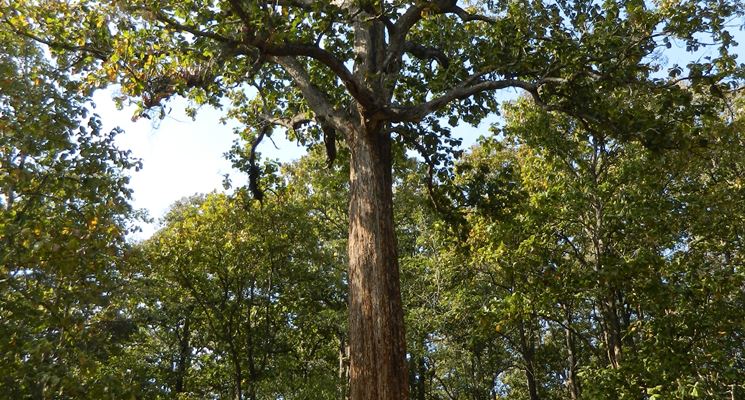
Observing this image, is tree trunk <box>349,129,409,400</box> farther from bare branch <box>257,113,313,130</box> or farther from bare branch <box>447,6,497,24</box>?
bare branch <box>447,6,497,24</box>

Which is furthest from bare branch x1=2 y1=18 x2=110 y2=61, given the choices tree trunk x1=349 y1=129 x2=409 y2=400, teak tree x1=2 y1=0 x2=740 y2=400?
tree trunk x1=349 y1=129 x2=409 y2=400

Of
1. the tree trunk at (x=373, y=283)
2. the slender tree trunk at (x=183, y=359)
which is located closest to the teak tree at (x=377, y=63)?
the tree trunk at (x=373, y=283)

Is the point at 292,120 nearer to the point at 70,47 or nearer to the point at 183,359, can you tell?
the point at 70,47

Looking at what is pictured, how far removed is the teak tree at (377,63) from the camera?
5.96 m

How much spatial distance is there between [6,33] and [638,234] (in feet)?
40.1

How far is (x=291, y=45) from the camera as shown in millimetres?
6172

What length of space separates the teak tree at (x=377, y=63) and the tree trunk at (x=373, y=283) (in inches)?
0.6

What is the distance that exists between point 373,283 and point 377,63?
3.47 meters

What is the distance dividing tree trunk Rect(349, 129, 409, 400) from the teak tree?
1 centimetres

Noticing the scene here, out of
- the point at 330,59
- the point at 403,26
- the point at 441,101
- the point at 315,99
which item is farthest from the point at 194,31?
the point at 403,26

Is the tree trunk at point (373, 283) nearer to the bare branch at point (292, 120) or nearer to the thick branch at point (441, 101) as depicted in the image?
the thick branch at point (441, 101)

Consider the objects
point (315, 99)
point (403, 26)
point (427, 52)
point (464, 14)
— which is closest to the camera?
point (315, 99)

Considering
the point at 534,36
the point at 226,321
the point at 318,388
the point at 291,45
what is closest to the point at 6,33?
the point at 291,45

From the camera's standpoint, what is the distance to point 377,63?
8031 mm
